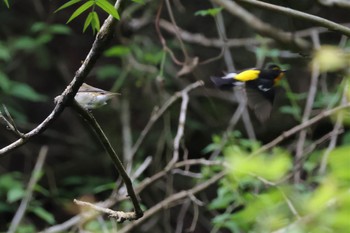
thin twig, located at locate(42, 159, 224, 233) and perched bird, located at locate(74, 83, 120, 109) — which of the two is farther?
thin twig, located at locate(42, 159, 224, 233)

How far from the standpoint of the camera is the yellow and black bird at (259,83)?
195 cm

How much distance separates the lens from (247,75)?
6.50 ft

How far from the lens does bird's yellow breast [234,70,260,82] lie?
1.96 meters

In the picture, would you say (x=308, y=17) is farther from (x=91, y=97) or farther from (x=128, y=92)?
(x=128, y=92)

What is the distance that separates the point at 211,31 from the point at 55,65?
1.08m

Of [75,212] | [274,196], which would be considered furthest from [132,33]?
[274,196]

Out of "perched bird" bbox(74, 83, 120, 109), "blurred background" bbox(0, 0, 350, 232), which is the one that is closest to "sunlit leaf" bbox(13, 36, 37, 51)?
"blurred background" bbox(0, 0, 350, 232)

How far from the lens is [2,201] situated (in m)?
3.75

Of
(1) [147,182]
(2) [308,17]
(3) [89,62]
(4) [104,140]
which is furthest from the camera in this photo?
(1) [147,182]

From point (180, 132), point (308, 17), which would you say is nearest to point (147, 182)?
point (180, 132)

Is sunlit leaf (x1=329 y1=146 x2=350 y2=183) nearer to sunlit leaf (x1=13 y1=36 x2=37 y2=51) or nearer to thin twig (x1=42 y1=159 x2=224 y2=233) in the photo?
thin twig (x1=42 y1=159 x2=224 y2=233)

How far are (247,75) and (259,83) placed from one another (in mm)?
53

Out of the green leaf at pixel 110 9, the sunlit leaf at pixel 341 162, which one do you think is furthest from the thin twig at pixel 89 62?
the sunlit leaf at pixel 341 162

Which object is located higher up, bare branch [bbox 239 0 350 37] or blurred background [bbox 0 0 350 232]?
bare branch [bbox 239 0 350 37]
